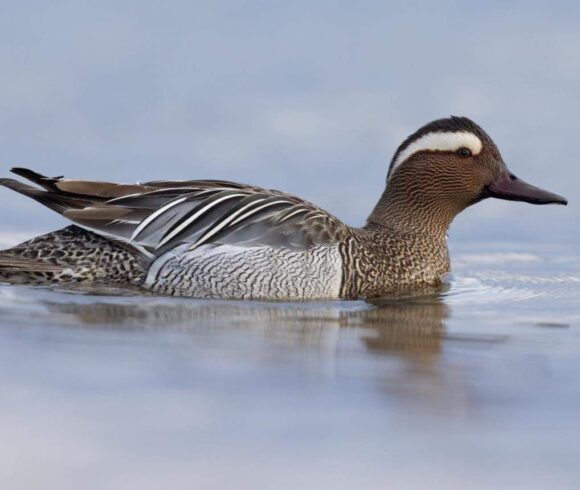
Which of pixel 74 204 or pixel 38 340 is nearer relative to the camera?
pixel 38 340

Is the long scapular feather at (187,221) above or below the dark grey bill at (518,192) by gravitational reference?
below

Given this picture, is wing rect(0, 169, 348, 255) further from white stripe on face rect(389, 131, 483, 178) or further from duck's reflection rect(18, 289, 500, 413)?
white stripe on face rect(389, 131, 483, 178)

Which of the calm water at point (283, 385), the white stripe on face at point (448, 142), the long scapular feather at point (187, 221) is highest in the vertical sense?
the white stripe on face at point (448, 142)

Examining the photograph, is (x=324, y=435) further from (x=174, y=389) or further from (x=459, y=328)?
(x=459, y=328)

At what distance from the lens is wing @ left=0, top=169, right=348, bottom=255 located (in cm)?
914

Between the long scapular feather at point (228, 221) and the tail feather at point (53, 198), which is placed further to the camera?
the tail feather at point (53, 198)

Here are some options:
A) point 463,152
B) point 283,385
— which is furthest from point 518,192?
point 283,385

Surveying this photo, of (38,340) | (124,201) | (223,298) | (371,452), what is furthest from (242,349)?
(124,201)

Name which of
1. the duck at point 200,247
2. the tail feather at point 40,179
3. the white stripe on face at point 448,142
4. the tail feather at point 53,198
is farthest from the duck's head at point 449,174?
the tail feather at point 40,179

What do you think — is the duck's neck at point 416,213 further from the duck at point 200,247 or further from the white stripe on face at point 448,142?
the duck at point 200,247

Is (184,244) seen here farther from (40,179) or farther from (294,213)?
(40,179)

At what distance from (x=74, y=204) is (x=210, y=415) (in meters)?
4.65

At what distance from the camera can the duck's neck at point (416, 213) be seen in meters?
10.4

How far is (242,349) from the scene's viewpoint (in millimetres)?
6246
